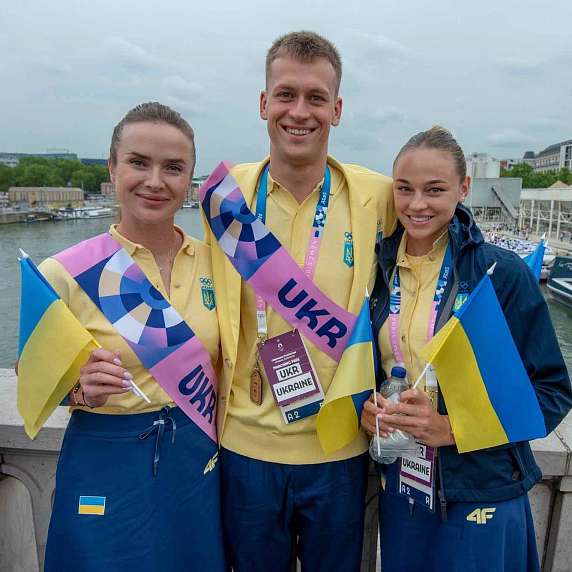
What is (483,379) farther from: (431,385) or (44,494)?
(44,494)

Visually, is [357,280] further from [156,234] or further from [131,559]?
[131,559]

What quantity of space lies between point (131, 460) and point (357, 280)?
3.33ft

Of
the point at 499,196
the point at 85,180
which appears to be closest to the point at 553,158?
the point at 499,196

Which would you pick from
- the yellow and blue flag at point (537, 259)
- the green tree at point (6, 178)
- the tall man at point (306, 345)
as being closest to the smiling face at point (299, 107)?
the tall man at point (306, 345)

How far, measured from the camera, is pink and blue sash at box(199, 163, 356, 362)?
6.49 feet

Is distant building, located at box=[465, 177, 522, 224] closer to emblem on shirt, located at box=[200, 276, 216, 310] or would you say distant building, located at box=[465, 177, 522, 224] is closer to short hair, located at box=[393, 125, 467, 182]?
short hair, located at box=[393, 125, 467, 182]

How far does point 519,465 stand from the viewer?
1802 millimetres

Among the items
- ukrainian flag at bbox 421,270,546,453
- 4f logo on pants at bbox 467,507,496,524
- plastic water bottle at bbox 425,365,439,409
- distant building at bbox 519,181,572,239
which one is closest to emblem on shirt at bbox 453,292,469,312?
ukrainian flag at bbox 421,270,546,453

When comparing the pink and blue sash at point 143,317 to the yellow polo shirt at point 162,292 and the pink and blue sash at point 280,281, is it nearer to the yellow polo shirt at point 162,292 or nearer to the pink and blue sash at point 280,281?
the yellow polo shirt at point 162,292

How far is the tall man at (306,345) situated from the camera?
1.97 m

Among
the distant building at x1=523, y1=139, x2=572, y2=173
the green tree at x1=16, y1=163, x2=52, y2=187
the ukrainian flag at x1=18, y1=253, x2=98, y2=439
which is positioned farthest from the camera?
the distant building at x1=523, y1=139, x2=572, y2=173

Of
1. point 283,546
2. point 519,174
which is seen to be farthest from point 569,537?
point 519,174

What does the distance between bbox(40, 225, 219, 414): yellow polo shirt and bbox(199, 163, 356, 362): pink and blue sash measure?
153mm

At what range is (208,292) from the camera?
205cm
